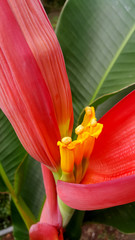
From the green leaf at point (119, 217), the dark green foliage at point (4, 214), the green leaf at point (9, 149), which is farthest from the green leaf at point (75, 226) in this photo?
the dark green foliage at point (4, 214)

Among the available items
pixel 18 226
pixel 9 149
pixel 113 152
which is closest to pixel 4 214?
pixel 18 226

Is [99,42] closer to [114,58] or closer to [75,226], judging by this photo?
[114,58]

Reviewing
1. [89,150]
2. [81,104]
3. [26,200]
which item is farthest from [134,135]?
[26,200]

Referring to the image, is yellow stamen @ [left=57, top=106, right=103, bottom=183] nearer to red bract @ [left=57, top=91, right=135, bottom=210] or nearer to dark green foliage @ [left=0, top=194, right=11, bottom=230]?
red bract @ [left=57, top=91, right=135, bottom=210]

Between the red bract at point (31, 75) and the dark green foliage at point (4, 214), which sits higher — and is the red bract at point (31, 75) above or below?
above

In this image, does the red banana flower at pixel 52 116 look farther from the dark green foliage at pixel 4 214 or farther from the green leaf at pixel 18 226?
the dark green foliage at pixel 4 214

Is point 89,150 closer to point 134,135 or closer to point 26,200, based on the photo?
point 134,135

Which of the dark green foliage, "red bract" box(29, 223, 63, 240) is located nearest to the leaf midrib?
"red bract" box(29, 223, 63, 240)
